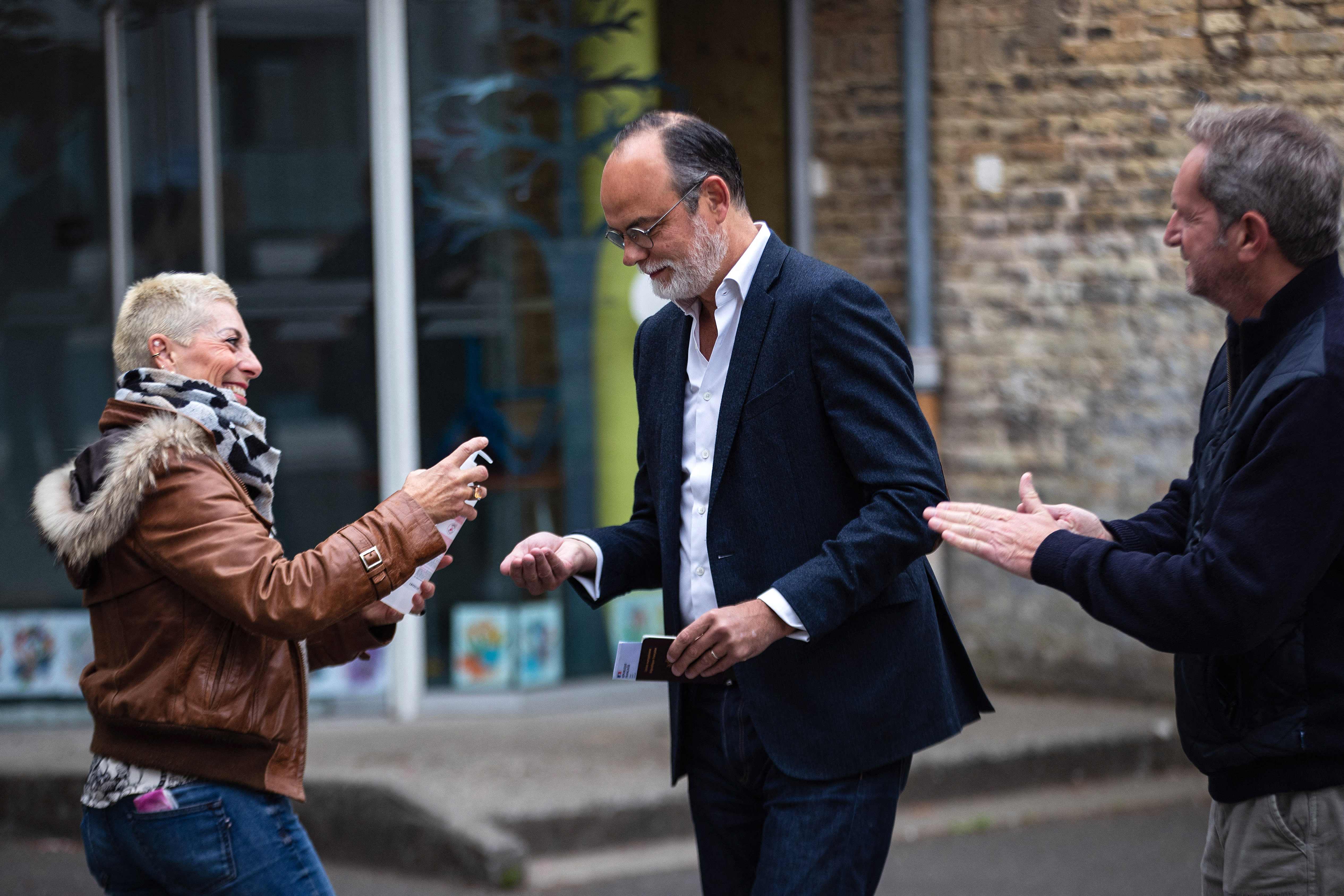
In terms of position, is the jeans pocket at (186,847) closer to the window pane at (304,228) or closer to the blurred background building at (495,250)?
the blurred background building at (495,250)

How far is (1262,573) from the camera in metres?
2.18

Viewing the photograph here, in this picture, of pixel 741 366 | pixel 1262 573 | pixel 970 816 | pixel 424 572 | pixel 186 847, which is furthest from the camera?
pixel 970 816

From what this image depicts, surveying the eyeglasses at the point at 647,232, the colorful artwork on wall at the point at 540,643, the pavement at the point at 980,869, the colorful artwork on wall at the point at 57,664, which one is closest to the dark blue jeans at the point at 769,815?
the eyeglasses at the point at 647,232


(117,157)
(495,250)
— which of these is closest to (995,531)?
(495,250)

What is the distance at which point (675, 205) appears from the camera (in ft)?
8.96

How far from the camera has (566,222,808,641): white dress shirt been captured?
110 inches

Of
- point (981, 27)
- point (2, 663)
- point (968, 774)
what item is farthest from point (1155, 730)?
point (2, 663)

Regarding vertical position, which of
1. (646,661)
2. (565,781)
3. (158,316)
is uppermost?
(158,316)

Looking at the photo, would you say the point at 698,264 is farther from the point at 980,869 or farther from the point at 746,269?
the point at 980,869

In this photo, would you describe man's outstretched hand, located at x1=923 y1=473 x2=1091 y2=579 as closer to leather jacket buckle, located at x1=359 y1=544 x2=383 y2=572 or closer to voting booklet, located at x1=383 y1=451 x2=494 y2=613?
voting booklet, located at x1=383 y1=451 x2=494 y2=613

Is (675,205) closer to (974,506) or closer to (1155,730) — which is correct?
(974,506)

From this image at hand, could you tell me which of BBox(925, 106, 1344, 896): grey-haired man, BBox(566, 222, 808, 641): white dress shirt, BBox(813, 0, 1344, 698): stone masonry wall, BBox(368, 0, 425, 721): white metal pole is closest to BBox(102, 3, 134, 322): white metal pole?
BBox(368, 0, 425, 721): white metal pole

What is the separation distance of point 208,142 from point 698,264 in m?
4.38

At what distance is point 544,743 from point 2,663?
8.69ft
